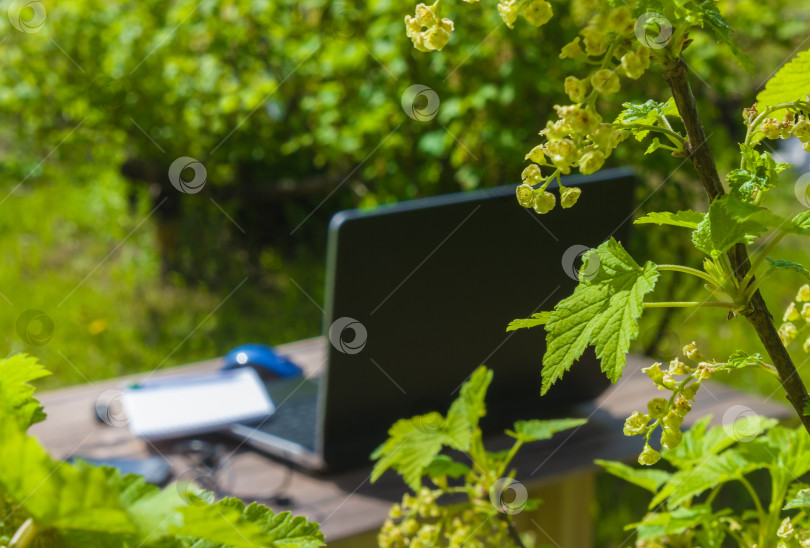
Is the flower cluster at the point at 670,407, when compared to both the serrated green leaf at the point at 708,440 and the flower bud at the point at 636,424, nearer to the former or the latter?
the flower bud at the point at 636,424

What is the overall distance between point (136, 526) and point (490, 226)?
3.47 feet

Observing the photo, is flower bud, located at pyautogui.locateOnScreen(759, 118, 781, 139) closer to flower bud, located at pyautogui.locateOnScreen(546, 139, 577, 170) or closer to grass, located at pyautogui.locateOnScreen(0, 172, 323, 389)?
flower bud, located at pyautogui.locateOnScreen(546, 139, 577, 170)

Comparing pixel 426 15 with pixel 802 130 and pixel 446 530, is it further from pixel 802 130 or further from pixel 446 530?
pixel 446 530

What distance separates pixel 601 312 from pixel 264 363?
1425 mm

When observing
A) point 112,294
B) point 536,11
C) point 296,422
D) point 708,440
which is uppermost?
point 112,294

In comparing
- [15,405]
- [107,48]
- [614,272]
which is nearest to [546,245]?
[614,272]

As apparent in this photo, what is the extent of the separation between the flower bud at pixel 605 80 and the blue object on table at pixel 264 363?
1518 mm

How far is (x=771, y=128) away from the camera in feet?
1.66

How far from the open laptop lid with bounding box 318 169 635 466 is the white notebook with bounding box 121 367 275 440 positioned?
295mm

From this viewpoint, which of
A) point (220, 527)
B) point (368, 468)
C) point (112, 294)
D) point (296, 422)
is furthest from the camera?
point (112, 294)

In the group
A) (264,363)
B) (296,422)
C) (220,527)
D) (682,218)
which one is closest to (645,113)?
(682,218)

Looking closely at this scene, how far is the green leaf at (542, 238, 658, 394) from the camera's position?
19.4 inches

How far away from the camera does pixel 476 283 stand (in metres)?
1.32

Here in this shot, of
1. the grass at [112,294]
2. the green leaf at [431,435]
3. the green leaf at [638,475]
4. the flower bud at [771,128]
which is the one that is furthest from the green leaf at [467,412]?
the grass at [112,294]
